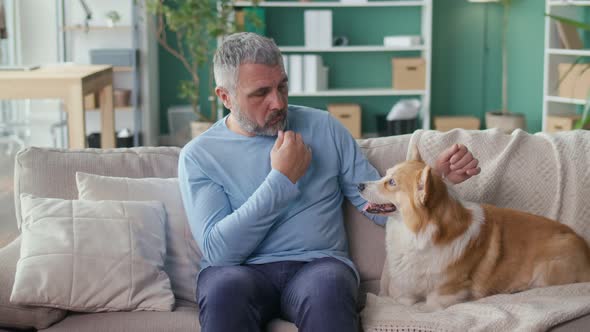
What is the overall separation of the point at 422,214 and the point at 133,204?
78 cm

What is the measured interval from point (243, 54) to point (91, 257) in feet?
2.15

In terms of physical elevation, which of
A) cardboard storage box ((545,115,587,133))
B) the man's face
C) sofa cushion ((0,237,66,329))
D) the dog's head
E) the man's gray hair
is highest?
the man's gray hair

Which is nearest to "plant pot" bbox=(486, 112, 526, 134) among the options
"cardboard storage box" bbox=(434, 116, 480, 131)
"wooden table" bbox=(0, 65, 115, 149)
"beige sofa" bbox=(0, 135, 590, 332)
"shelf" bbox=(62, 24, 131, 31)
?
"cardboard storage box" bbox=(434, 116, 480, 131)

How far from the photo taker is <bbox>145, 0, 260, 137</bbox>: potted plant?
6.19 m

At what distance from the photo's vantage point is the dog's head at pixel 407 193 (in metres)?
2.11

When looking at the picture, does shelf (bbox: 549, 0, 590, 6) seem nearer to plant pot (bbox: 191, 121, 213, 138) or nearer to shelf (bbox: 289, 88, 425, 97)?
shelf (bbox: 289, 88, 425, 97)

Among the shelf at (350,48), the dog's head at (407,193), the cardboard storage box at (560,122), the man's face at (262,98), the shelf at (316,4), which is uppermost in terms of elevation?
the shelf at (316,4)

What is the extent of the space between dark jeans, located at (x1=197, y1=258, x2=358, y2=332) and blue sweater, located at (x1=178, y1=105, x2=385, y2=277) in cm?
6

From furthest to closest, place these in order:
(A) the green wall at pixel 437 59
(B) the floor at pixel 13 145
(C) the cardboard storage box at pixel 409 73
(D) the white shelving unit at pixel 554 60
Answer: (A) the green wall at pixel 437 59 → (C) the cardboard storage box at pixel 409 73 → (D) the white shelving unit at pixel 554 60 → (B) the floor at pixel 13 145

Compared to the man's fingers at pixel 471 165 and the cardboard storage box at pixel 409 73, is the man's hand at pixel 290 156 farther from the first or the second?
the cardboard storage box at pixel 409 73

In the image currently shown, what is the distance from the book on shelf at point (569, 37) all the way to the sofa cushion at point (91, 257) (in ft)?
14.5

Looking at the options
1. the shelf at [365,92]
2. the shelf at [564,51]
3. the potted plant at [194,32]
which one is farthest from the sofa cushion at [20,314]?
the shelf at [365,92]

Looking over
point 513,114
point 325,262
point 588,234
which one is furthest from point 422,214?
point 513,114

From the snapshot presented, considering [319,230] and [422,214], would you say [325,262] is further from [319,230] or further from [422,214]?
[422,214]
